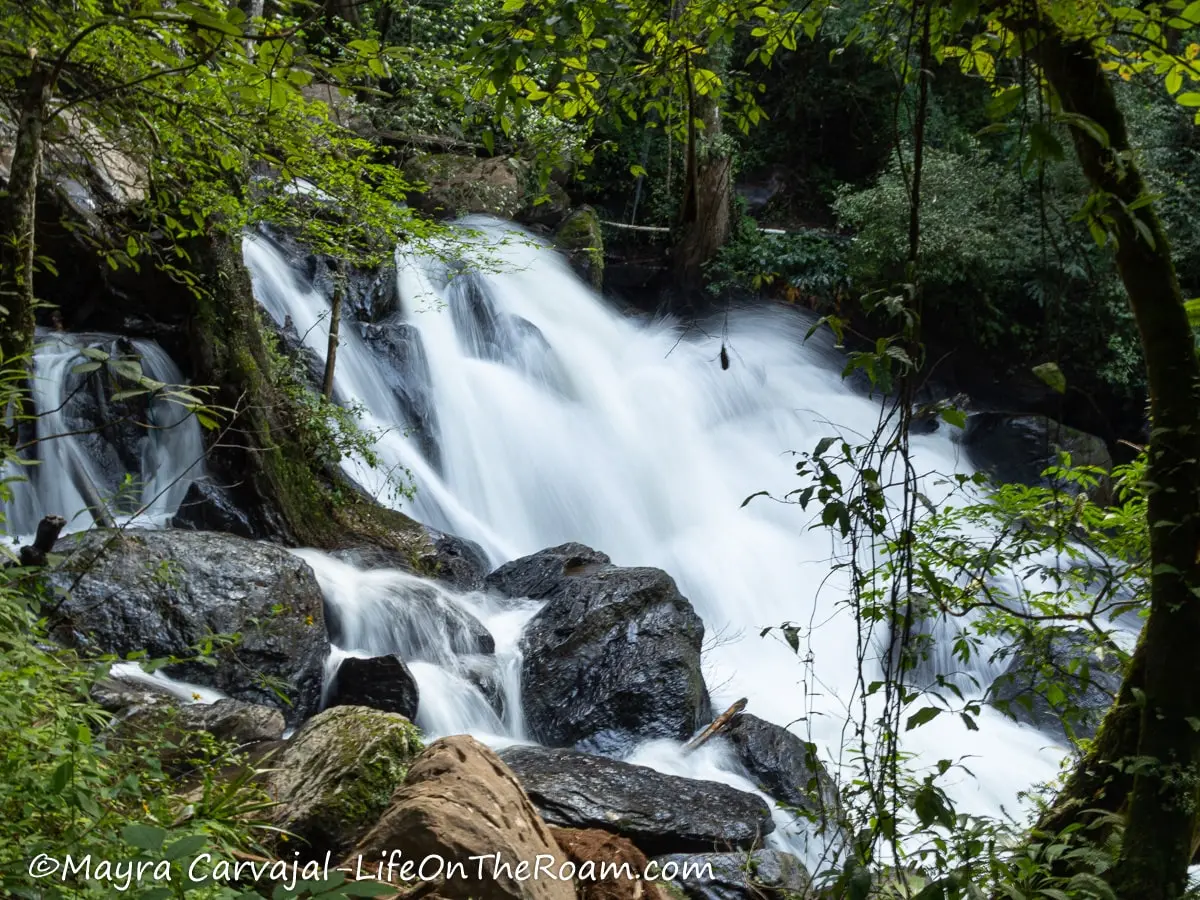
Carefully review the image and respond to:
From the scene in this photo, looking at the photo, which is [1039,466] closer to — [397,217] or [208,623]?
[397,217]

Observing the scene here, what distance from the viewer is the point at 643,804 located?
5.04 m

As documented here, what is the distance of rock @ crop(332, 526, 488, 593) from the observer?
788 centimetres

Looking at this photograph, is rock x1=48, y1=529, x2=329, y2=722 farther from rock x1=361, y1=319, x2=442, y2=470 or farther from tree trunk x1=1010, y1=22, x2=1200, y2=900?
tree trunk x1=1010, y1=22, x2=1200, y2=900

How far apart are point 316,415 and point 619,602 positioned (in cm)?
325

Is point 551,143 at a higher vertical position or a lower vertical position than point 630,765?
higher

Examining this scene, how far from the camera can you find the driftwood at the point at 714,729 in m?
6.45

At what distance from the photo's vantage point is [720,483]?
12.0m

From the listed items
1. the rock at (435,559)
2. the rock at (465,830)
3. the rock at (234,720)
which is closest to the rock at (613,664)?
the rock at (435,559)

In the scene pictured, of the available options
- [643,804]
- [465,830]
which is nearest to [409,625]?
[643,804]

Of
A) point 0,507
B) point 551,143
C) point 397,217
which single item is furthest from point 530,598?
point 551,143

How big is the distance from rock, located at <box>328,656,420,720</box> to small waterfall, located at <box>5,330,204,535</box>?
6.61ft

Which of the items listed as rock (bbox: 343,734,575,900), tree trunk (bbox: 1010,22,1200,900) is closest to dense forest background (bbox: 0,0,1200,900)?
tree trunk (bbox: 1010,22,1200,900)

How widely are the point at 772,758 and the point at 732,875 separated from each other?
1814mm

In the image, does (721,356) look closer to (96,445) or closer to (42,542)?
(42,542)
